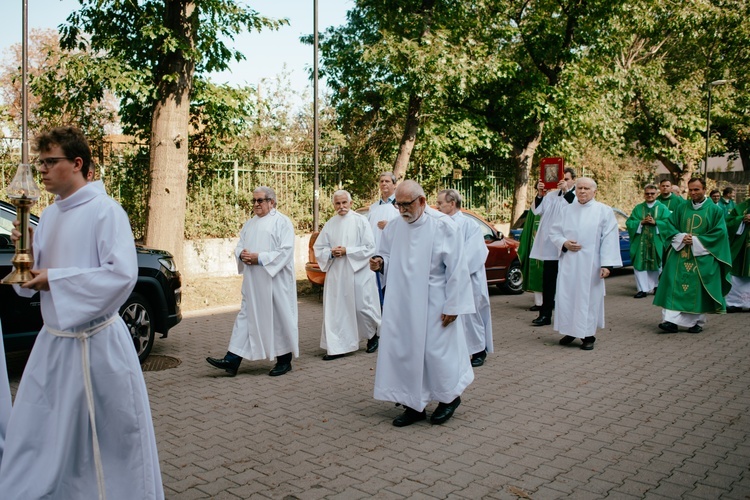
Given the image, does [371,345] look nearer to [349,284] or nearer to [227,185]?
[349,284]

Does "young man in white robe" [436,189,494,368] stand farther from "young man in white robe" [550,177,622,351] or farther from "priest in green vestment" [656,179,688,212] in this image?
"priest in green vestment" [656,179,688,212]

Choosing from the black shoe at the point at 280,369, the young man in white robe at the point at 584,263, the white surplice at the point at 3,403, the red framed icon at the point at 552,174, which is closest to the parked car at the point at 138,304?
the black shoe at the point at 280,369

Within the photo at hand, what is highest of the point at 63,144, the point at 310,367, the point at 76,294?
the point at 63,144

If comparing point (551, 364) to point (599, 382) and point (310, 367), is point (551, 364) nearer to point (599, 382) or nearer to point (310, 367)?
point (599, 382)

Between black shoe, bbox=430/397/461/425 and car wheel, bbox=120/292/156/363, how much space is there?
3.60 meters

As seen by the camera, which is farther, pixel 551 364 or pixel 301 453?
pixel 551 364

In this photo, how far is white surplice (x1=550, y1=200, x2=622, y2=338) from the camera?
8969mm

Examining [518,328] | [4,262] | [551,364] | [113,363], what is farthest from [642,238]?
[113,363]

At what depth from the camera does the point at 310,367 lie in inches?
320

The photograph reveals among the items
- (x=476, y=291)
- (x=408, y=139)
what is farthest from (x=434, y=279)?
(x=408, y=139)

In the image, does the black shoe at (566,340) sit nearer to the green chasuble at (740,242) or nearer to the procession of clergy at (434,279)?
the procession of clergy at (434,279)

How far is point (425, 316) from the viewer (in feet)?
19.3

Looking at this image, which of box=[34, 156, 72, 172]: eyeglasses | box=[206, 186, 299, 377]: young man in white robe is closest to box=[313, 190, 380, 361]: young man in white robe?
box=[206, 186, 299, 377]: young man in white robe

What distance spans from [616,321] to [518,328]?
1723 millimetres
